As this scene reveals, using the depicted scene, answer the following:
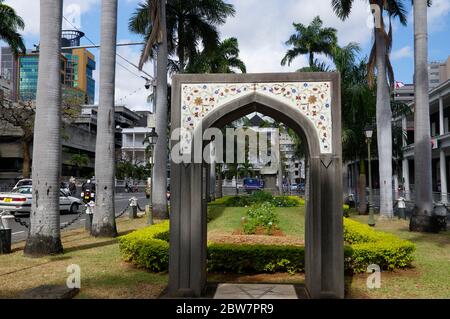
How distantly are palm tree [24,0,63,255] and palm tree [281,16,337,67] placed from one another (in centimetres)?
2045

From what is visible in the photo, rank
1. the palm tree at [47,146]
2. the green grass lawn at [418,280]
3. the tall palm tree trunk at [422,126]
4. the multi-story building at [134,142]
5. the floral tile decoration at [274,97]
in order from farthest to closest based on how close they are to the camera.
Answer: the multi-story building at [134,142]
the tall palm tree trunk at [422,126]
the palm tree at [47,146]
the green grass lawn at [418,280]
the floral tile decoration at [274,97]

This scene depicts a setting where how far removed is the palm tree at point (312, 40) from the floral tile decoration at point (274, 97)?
2230cm

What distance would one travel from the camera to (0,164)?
52.7 metres

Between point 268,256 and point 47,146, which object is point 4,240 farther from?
point 268,256

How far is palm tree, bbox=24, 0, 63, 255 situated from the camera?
32.0 feet

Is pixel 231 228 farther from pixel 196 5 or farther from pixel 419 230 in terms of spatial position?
pixel 196 5

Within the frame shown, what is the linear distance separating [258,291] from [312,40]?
24202 mm

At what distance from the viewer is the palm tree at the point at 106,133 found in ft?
41.4

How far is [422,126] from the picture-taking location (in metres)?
15.1
